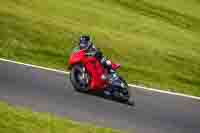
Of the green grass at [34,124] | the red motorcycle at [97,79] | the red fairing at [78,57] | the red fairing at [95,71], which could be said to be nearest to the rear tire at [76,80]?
the red motorcycle at [97,79]

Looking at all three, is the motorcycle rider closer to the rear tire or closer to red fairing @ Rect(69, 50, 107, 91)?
red fairing @ Rect(69, 50, 107, 91)

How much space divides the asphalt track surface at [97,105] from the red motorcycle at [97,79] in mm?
272

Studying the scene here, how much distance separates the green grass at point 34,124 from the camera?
12883mm

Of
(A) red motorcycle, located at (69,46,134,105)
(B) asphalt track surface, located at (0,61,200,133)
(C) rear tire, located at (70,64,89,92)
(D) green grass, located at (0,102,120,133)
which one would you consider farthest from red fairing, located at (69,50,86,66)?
(D) green grass, located at (0,102,120,133)

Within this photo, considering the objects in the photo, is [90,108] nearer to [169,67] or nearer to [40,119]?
[40,119]

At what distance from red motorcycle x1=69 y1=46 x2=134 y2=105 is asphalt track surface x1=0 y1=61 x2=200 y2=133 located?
272mm

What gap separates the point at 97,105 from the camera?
49.3 feet

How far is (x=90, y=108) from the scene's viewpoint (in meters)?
14.7

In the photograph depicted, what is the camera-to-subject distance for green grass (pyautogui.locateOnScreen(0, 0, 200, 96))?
1906 cm

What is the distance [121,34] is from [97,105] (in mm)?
8232

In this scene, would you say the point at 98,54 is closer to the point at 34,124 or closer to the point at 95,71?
the point at 95,71

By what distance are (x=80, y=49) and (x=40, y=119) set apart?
11.6ft

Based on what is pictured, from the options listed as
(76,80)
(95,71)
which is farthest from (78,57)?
(95,71)

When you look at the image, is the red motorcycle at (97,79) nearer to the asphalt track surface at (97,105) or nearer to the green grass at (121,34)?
the asphalt track surface at (97,105)
